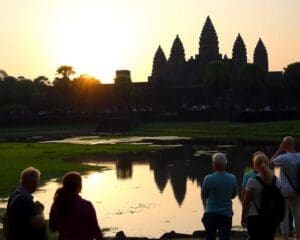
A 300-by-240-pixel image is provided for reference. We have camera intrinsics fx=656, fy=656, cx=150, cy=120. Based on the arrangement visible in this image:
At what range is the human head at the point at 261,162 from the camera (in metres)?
8.31

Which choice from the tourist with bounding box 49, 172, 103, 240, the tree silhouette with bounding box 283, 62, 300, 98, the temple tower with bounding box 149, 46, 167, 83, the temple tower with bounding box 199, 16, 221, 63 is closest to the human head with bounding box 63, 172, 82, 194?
the tourist with bounding box 49, 172, 103, 240

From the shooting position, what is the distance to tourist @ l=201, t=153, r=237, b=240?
9094 mm

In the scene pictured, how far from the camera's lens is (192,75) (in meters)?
134

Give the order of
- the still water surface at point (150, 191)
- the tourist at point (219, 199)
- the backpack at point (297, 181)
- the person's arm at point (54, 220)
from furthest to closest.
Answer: the still water surface at point (150, 191) → the backpack at point (297, 181) → the tourist at point (219, 199) → the person's arm at point (54, 220)

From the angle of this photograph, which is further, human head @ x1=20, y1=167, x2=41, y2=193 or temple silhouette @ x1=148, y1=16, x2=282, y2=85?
temple silhouette @ x1=148, y1=16, x2=282, y2=85

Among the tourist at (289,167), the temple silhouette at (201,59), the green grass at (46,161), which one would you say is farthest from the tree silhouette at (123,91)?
the tourist at (289,167)

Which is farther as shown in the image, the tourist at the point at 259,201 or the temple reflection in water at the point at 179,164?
the temple reflection in water at the point at 179,164

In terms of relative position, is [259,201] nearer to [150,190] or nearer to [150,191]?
[150,191]

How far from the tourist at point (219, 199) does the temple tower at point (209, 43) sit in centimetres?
12443

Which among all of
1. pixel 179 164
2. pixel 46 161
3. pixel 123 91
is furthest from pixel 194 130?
pixel 46 161

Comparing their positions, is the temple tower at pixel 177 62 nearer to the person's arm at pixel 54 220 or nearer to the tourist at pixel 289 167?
the tourist at pixel 289 167

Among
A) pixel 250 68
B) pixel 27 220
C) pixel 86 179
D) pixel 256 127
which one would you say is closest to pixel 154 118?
pixel 250 68

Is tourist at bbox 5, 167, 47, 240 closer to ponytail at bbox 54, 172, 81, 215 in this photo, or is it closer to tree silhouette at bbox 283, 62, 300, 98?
ponytail at bbox 54, 172, 81, 215

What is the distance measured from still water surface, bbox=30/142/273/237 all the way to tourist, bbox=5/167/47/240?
924cm
